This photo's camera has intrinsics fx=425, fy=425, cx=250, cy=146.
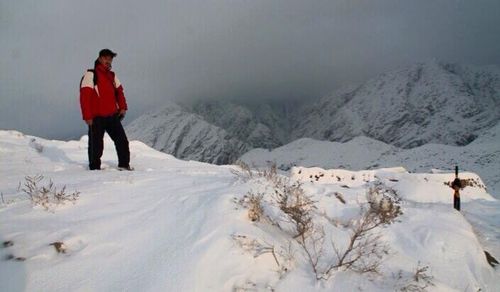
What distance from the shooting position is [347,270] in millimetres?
3693

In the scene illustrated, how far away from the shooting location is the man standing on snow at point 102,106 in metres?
7.39

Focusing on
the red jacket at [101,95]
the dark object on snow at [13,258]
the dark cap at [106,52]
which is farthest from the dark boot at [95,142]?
the dark object on snow at [13,258]

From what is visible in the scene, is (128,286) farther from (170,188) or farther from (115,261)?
(170,188)

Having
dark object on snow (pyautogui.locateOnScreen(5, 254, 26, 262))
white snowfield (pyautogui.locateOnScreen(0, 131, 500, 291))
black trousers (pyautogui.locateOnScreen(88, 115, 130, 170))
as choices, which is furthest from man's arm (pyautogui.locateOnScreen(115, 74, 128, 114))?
dark object on snow (pyautogui.locateOnScreen(5, 254, 26, 262))

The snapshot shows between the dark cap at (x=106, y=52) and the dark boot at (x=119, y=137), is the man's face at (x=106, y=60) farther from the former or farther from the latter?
the dark boot at (x=119, y=137)

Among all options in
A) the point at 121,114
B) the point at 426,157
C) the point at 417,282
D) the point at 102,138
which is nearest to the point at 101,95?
the point at 121,114

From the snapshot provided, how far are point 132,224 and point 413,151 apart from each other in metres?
118

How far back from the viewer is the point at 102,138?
7.65 meters

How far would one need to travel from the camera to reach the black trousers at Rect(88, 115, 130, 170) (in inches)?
300

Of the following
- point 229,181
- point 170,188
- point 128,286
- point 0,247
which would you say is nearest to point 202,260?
point 128,286

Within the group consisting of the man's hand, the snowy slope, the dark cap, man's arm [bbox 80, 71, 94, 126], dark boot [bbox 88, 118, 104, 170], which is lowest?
the snowy slope

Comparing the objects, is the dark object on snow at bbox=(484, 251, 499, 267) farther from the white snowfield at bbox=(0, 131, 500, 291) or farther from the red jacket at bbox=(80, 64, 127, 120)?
the red jacket at bbox=(80, 64, 127, 120)

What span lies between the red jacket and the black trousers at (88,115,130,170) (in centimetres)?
14

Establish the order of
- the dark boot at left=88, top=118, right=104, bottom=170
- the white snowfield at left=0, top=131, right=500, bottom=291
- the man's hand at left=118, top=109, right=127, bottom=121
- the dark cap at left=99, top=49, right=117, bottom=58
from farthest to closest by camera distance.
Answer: the man's hand at left=118, top=109, right=127, bottom=121, the dark boot at left=88, top=118, right=104, bottom=170, the dark cap at left=99, top=49, right=117, bottom=58, the white snowfield at left=0, top=131, right=500, bottom=291
